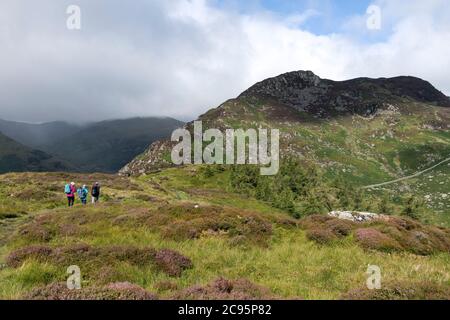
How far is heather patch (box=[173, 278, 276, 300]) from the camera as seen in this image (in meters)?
8.55

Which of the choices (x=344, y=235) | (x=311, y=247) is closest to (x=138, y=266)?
(x=311, y=247)

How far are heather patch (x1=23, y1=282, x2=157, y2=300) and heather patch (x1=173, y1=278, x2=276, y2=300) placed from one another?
84 cm

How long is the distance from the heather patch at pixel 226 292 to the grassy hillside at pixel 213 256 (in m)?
0.03

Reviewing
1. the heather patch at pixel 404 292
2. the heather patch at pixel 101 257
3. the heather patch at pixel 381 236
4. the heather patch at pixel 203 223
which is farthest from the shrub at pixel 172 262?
the heather patch at pixel 381 236

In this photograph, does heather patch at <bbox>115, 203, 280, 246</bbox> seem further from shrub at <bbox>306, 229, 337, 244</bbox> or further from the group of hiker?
the group of hiker

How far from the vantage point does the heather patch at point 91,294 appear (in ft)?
26.8

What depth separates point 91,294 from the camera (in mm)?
8266

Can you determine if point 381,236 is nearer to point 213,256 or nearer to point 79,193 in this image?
point 213,256

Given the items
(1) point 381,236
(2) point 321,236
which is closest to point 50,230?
(2) point 321,236

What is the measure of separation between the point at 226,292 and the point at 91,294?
300 centimetres

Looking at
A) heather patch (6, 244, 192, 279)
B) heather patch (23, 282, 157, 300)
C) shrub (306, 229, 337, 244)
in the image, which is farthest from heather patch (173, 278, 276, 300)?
shrub (306, 229, 337, 244)

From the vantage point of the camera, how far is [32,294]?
8297 millimetres
